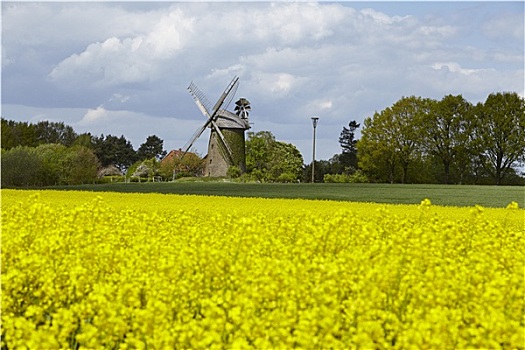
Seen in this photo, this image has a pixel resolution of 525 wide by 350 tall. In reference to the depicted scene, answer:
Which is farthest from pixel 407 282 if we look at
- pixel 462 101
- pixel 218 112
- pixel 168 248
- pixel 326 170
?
pixel 326 170

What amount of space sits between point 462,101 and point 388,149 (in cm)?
834

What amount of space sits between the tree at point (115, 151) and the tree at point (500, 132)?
44771mm

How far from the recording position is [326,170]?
8044 centimetres

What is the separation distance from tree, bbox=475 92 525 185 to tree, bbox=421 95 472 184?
1114 millimetres

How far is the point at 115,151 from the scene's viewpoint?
287 feet

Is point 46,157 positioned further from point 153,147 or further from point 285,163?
point 153,147

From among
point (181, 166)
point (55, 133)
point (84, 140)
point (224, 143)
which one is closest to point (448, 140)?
point (224, 143)

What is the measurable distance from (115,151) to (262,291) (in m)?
83.7

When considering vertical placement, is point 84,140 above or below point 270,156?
above

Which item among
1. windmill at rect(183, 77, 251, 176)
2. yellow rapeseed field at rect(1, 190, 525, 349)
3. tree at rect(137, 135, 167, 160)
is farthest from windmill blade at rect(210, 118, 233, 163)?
yellow rapeseed field at rect(1, 190, 525, 349)

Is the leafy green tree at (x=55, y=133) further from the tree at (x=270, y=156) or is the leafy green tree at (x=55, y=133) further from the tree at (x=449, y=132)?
the tree at (x=449, y=132)

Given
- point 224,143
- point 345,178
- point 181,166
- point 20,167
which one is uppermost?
point 224,143

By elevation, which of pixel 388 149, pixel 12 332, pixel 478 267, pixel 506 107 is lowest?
pixel 12 332

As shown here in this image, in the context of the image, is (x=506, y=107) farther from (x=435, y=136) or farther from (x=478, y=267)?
(x=478, y=267)
